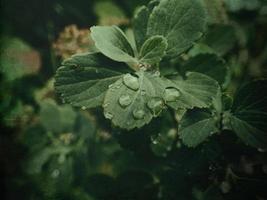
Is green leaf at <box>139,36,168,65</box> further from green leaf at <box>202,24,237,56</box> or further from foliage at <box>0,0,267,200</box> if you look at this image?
green leaf at <box>202,24,237,56</box>

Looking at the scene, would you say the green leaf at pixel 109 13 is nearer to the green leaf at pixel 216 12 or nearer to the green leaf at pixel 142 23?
the green leaf at pixel 216 12

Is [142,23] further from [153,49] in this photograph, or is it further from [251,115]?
[251,115]

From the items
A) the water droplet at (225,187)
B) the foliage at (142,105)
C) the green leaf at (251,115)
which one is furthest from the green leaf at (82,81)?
the water droplet at (225,187)

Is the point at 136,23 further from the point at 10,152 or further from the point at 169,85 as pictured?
the point at 10,152

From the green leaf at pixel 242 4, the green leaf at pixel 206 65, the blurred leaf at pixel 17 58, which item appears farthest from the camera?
the blurred leaf at pixel 17 58

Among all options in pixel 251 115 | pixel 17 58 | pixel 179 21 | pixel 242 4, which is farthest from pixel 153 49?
pixel 17 58

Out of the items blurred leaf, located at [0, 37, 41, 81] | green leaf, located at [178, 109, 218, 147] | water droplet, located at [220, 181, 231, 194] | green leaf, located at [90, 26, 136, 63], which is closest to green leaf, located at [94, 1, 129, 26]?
blurred leaf, located at [0, 37, 41, 81]
